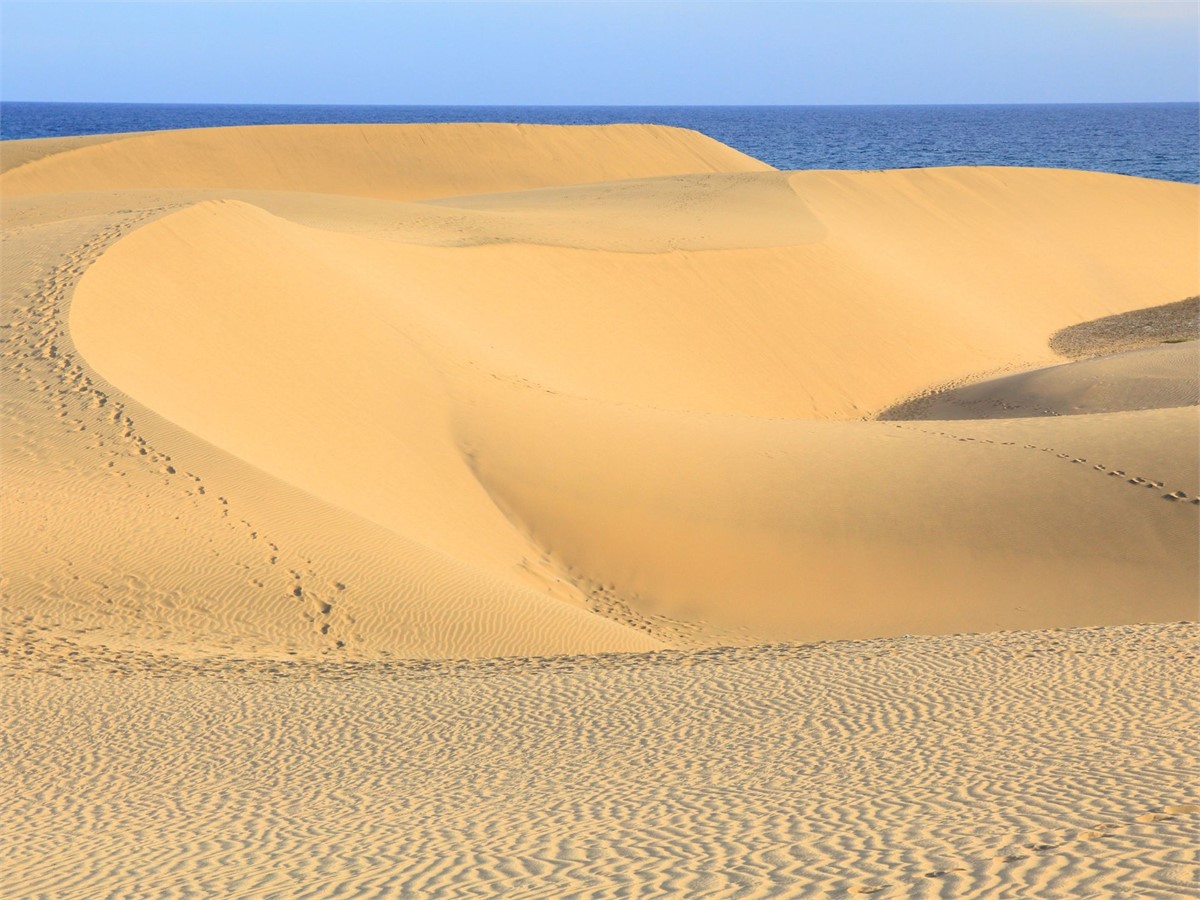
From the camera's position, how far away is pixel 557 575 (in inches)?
536

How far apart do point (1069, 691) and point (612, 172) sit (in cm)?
4466

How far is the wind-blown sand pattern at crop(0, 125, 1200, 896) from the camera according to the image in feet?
19.3

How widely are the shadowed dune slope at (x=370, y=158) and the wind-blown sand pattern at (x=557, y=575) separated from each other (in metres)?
14.0

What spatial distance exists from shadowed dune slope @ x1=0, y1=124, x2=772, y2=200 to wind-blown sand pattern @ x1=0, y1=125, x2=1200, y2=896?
13997 millimetres

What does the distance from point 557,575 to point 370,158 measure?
3790cm

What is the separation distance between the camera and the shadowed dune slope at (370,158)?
1690 inches

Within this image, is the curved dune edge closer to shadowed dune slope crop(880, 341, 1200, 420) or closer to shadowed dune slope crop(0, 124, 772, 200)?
shadowed dune slope crop(880, 341, 1200, 420)

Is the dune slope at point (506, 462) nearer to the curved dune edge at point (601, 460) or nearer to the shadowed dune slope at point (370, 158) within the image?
the curved dune edge at point (601, 460)

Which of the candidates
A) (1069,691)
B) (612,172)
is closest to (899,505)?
(1069,691)

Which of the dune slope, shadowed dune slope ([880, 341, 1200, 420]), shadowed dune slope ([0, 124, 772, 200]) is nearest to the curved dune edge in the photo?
the dune slope

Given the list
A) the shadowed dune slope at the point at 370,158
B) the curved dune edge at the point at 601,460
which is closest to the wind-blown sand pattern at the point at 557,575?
the curved dune edge at the point at 601,460

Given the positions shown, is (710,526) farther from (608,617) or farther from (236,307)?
(236,307)

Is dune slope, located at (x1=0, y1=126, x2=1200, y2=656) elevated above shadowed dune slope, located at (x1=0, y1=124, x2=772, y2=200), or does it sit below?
above

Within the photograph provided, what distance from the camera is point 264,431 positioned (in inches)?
570
